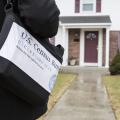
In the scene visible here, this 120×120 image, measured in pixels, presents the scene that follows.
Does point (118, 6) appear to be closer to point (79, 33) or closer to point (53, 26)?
point (79, 33)

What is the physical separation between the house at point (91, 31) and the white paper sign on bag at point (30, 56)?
2055 centimetres

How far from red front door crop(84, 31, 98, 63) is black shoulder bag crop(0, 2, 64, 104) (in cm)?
2105

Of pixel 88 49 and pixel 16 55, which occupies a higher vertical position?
pixel 16 55

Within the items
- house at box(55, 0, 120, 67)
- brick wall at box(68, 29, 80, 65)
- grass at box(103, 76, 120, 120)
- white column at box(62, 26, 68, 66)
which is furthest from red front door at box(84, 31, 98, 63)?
grass at box(103, 76, 120, 120)

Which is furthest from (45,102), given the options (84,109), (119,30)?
(119,30)

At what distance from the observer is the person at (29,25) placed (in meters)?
2.13

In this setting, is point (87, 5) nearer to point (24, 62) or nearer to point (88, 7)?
point (88, 7)

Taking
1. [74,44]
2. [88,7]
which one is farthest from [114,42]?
[88,7]

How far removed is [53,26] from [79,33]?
21.4 metres

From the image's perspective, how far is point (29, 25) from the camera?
216 centimetres

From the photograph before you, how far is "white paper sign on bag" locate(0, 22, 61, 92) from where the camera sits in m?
2.10

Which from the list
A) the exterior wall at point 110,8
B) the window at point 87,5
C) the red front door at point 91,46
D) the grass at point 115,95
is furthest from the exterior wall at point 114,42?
the grass at point 115,95

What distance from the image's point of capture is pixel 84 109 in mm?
8773

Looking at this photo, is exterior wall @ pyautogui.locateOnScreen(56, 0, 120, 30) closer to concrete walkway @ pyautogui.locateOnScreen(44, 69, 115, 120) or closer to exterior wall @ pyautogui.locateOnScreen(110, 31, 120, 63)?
exterior wall @ pyautogui.locateOnScreen(110, 31, 120, 63)
